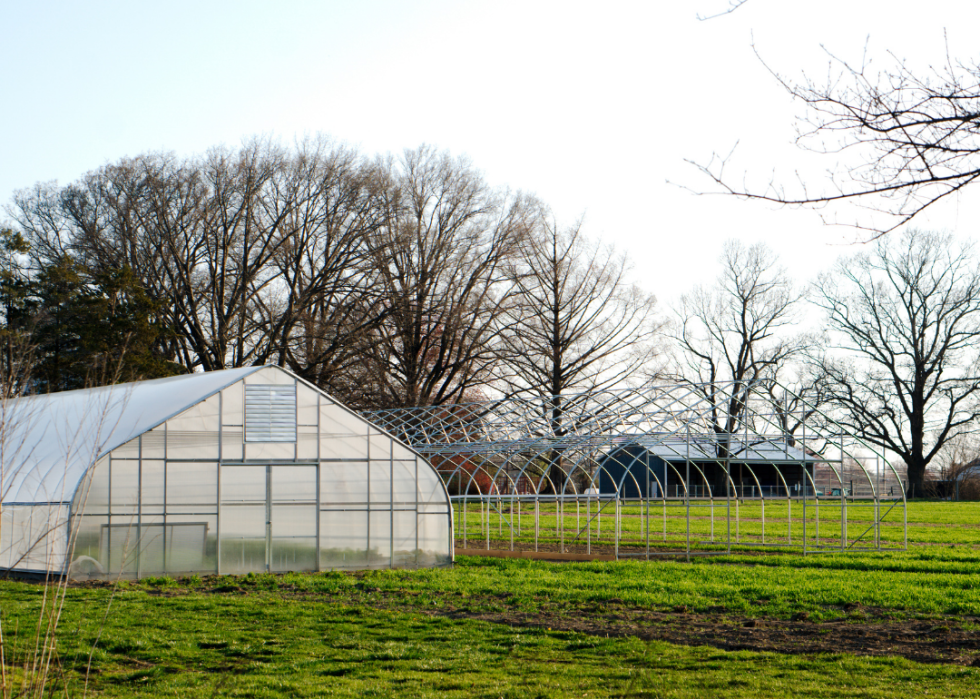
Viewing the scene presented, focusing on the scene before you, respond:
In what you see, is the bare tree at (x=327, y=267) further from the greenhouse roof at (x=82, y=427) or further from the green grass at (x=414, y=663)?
the green grass at (x=414, y=663)

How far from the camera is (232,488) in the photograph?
1678 centimetres

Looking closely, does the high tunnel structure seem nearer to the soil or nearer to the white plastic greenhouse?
the white plastic greenhouse

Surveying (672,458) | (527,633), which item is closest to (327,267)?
(672,458)

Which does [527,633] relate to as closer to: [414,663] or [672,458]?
[414,663]

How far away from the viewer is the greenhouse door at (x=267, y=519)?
16.6 metres

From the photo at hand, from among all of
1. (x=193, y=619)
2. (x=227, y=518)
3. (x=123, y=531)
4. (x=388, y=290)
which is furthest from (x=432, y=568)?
(x=388, y=290)

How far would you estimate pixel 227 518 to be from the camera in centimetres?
1664

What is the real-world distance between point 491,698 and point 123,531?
1008 cm

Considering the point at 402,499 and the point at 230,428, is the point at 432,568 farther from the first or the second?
the point at 230,428

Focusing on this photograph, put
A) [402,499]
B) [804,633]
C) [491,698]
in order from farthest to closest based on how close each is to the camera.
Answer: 1. [402,499]
2. [804,633]
3. [491,698]

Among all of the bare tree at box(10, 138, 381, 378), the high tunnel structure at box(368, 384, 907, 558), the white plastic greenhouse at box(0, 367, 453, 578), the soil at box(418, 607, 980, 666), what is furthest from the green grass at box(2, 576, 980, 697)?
the bare tree at box(10, 138, 381, 378)

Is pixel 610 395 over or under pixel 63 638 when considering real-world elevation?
over

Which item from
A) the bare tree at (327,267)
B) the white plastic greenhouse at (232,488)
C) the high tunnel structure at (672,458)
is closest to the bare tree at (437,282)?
the bare tree at (327,267)

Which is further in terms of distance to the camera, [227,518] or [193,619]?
[227,518]
